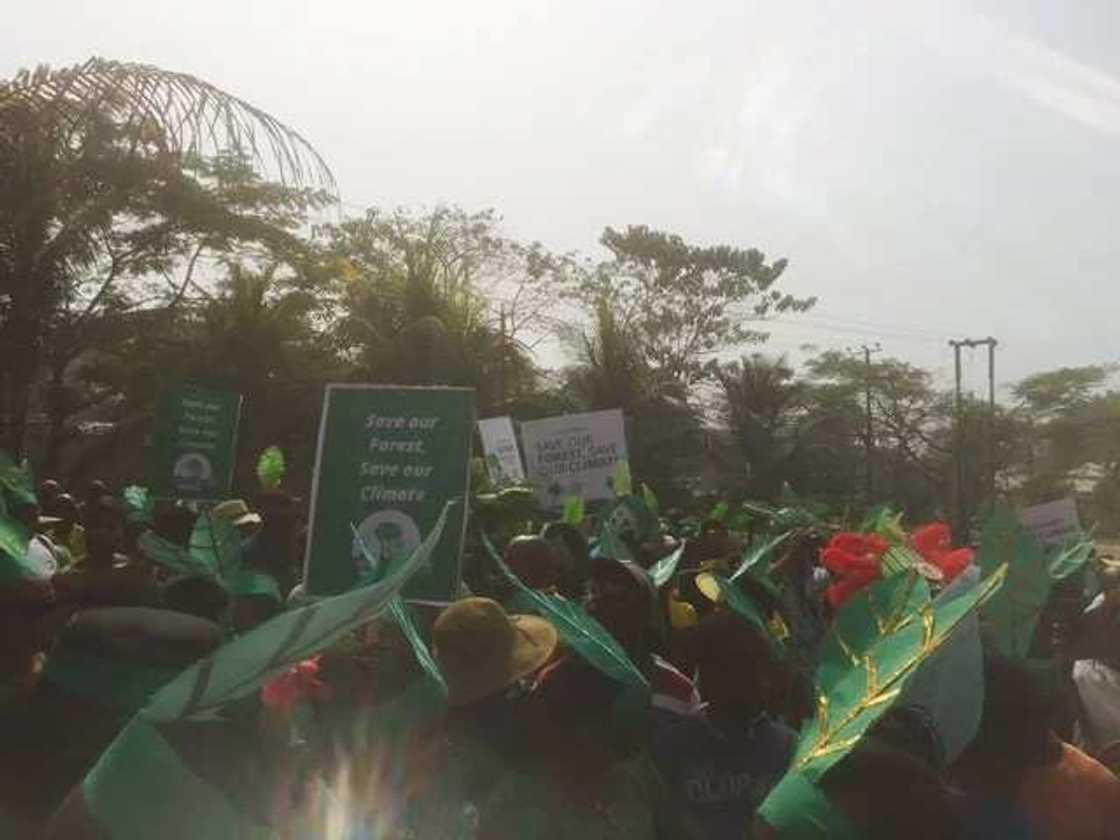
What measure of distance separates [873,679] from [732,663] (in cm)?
111

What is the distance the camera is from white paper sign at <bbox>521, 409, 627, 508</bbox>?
9828mm

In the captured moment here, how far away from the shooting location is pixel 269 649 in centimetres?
162

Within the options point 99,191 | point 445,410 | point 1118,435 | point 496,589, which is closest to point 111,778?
point 445,410

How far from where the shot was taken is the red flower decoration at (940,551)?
4004 millimetres

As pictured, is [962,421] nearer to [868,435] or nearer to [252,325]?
[868,435]

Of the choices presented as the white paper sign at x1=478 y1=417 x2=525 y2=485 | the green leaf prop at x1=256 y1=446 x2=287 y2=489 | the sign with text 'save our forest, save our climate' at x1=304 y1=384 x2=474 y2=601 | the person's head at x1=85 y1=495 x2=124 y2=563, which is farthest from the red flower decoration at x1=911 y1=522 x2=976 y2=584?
the white paper sign at x1=478 y1=417 x2=525 y2=485

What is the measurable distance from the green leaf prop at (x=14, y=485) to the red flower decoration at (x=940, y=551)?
12.6 ft

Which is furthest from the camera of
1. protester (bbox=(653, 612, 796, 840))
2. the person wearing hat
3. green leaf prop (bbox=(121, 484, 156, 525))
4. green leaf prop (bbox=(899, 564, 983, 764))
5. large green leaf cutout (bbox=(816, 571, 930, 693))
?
green leaf prop (bbox=(121, 484, 156, 525))

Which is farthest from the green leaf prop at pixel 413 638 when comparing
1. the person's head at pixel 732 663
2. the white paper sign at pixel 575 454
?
the white paper sign at pixel 575 454

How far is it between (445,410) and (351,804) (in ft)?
7.04

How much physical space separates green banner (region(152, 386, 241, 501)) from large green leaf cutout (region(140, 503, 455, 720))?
6.99 m

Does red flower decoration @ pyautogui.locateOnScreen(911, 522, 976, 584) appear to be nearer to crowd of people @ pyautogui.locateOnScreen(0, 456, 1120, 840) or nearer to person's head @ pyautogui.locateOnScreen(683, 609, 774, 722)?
crowd of people @ pyautogui.locateOnScreen(0, 456, 1120, 840)

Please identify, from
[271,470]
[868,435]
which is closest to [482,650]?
[271,470]

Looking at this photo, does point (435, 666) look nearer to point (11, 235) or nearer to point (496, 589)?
point (496, 589)
